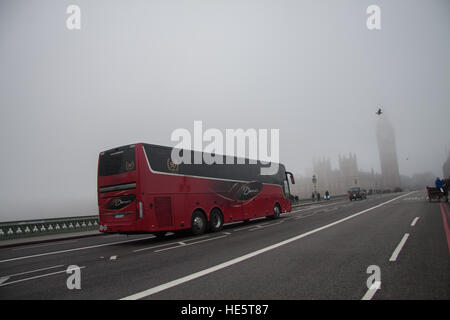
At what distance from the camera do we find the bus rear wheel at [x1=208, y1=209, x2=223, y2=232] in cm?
1448

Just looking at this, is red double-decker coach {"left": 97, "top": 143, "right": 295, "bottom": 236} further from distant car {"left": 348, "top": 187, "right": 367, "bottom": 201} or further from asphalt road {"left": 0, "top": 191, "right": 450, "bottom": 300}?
distant car {"left": 348, "top": 187, "right": 367, "bottom": 201}

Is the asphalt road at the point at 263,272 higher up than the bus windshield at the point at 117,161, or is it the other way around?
the bus windshield at the point at 117,161

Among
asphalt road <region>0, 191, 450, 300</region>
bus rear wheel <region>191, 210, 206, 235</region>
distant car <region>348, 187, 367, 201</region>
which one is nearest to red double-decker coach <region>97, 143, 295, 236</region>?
bus rear wheel <region>191, 210, 206, 235</region>

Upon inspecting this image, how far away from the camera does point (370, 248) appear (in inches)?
298

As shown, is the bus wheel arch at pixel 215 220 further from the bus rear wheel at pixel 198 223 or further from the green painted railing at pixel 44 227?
the green painted railing at pixel 44 227

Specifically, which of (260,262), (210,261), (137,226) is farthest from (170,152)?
(260,262)

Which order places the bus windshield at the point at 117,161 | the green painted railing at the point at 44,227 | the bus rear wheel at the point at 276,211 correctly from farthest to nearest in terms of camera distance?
the bus rear wheel at the point at 276,211 → the green painted railing at the point at 44,227 → the bus windshield at the point at 117,161

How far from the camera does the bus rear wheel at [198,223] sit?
1352cm

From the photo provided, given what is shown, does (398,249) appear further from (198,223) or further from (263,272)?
(198,223)

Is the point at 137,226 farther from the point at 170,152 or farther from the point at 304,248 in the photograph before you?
the point at 304,248

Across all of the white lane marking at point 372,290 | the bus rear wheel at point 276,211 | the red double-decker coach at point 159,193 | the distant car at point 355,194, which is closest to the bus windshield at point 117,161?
the red double-decker coach at point 159,193

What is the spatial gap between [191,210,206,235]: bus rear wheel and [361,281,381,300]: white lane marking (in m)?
9.58

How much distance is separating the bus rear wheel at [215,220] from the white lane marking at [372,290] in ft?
33.6

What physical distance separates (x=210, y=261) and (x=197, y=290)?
93.1 inches
